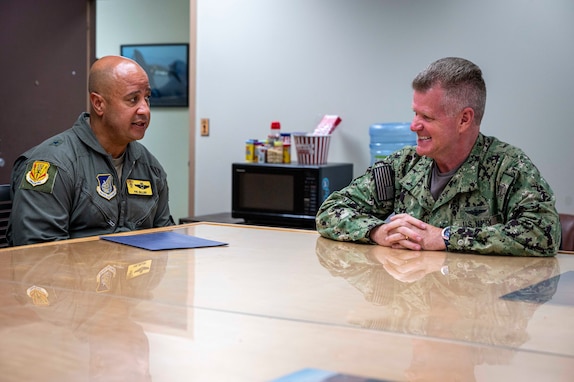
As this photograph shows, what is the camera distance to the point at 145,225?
9.42 ft

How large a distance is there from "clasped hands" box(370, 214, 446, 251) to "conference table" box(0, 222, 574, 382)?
8cm

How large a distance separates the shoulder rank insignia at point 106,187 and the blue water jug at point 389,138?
65.9 inches

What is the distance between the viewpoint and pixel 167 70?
637cm

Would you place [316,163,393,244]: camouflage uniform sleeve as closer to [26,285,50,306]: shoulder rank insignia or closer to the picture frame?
[26,285,50,306]: shoulder rank insignia

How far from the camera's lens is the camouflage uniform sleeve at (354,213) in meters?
2.39

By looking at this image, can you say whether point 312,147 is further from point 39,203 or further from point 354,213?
point 39,203

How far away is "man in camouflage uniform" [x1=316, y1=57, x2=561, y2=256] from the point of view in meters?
2.21

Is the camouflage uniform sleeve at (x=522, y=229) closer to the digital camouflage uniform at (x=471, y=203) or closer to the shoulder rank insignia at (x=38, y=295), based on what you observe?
the digital camouflage uniform at (x=471, y=203)

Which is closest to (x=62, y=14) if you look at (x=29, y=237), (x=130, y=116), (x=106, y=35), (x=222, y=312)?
(x=106, y=35)

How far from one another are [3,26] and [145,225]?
244 centimetres

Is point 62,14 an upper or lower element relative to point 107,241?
upper

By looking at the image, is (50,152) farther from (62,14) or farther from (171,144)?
(171,144)

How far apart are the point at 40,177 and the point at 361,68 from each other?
222cm

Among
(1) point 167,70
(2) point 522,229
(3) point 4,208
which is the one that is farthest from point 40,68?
(2) point 522,229
